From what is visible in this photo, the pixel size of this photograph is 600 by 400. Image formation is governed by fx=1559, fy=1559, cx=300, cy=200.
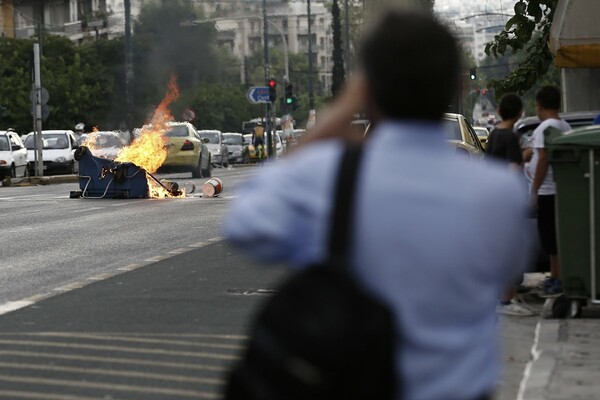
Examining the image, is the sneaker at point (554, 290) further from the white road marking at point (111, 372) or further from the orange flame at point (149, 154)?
the orange flame at point (149, 154)

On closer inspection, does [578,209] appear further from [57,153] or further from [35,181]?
[57,153]

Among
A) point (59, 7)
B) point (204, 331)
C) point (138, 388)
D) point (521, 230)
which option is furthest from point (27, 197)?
point (59, 7)

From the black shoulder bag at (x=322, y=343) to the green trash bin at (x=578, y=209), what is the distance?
23.2 ft

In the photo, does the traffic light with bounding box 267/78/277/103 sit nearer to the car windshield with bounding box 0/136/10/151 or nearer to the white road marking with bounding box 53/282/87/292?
the car windshield with bounding box 0/136/10/151

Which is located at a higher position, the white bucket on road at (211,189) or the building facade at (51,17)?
the building facade at (51,17)

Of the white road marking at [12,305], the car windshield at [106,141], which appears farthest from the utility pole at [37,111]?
the white road marking at [12,305]

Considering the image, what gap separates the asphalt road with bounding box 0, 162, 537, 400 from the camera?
7.88 meters

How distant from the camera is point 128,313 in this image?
10.6 metres

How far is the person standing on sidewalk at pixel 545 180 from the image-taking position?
35.6 ft

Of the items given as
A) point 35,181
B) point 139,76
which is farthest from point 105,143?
point 139,76

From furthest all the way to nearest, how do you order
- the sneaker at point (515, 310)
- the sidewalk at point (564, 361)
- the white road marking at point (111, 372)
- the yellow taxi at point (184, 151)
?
the yellow taxi at point (184, 151), the sneaker at point (515, 310), the white road marking at point (111, 372), the sidewalk at point (564, 361)

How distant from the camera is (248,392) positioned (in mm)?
2834

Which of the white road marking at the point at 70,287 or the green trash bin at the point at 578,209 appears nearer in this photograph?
the green trash bin at the point at 578,209

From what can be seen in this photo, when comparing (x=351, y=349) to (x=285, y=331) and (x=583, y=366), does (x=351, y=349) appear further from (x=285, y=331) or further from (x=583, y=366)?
(x=583, y=366)
